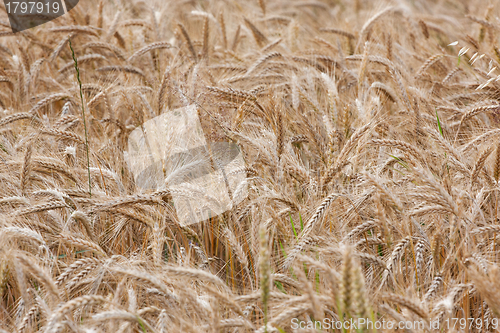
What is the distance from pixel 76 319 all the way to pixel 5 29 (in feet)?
8.62

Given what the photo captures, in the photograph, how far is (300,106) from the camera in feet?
8.75

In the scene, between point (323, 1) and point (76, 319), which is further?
point (323, 1)

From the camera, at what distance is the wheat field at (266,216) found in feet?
4.46

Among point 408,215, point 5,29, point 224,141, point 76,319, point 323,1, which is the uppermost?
point 323,1

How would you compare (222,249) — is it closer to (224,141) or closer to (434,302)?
(224,141)

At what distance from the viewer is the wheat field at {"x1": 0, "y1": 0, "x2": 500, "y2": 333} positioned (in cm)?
136

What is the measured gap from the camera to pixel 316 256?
1.62m

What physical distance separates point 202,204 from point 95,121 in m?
1.05

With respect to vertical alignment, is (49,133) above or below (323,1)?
below

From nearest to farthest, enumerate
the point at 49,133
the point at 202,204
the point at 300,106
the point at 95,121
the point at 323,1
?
the point at 202,204 < the point at 49,133 < the point at 95,121 < the point at 300,106 < the point at 323,1

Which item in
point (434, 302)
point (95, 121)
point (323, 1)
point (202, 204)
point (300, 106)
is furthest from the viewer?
point (323, 1)

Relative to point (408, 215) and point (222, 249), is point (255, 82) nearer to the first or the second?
point (222, 249)

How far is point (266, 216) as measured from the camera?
1805 millimetres

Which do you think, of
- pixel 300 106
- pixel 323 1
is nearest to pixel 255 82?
pixel 300 106
